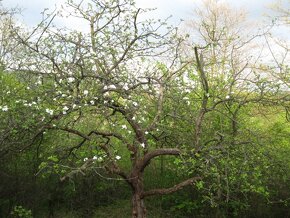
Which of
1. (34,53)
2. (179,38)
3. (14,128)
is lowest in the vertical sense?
(14,128)

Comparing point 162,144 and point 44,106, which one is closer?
point 44,106

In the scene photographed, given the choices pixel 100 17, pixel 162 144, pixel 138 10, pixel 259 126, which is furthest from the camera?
pixel 259 126

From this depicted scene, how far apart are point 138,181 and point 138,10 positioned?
326 centimetres

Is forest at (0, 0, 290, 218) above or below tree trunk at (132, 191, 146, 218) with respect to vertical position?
above

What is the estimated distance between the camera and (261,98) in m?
7.33

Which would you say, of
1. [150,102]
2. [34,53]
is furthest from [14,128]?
[150,102]

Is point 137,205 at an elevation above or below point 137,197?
below

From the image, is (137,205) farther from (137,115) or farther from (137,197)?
(137,115)

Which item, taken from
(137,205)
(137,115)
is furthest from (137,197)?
(137,115)

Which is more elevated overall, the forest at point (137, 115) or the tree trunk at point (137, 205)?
the forest at point (137, 115)

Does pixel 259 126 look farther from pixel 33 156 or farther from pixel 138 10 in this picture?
pixel 33 156

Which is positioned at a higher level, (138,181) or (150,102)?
(150,102)

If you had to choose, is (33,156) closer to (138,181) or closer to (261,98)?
(138,181)

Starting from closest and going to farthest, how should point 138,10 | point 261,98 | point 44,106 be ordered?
point 44,106 → point 261,98 → point 138,10
